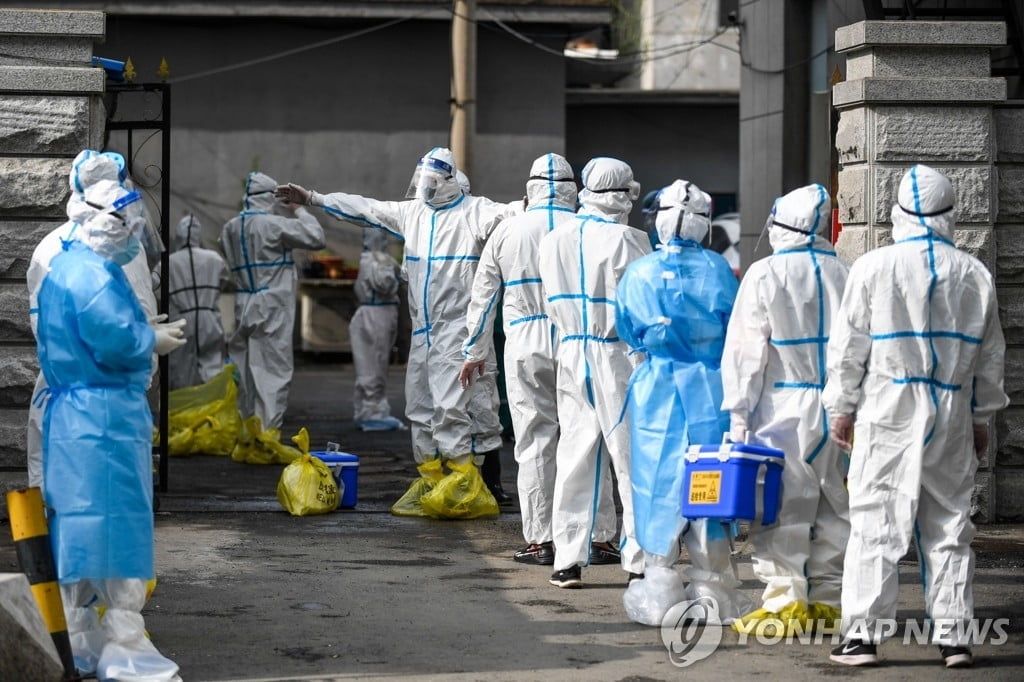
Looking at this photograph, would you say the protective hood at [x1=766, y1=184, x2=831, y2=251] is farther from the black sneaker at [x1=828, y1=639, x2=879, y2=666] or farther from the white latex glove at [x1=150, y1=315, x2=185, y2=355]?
the white latex glove at [x1=150, y1=315, x2=185, y2=355]

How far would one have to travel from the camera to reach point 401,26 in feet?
72.4

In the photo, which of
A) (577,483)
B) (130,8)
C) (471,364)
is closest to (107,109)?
(471,364)

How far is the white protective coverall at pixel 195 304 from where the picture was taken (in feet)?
46.1

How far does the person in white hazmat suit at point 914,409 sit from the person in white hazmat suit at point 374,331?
8.94 meters

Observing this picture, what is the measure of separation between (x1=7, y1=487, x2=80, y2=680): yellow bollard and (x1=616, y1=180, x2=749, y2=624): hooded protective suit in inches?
97.9

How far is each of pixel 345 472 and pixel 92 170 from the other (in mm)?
4006

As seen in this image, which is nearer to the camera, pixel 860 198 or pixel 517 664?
pixel 517 664

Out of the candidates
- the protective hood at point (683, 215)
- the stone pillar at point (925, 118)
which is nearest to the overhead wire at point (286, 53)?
the stone pillar at point (925, 118)

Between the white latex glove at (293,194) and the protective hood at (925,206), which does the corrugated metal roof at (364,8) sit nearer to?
the white latex glove at (293,194)

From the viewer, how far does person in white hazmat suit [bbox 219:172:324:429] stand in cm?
1291

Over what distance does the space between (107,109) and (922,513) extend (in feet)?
20.9

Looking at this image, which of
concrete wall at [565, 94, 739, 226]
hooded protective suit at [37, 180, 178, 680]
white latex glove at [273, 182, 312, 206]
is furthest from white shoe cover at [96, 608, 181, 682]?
concrete wall at [565, 94, 739, 226]

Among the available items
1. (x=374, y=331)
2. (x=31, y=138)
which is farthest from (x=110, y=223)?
(x=374, y=331)

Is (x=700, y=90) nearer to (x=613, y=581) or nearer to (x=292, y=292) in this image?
(x=292, y=292)
